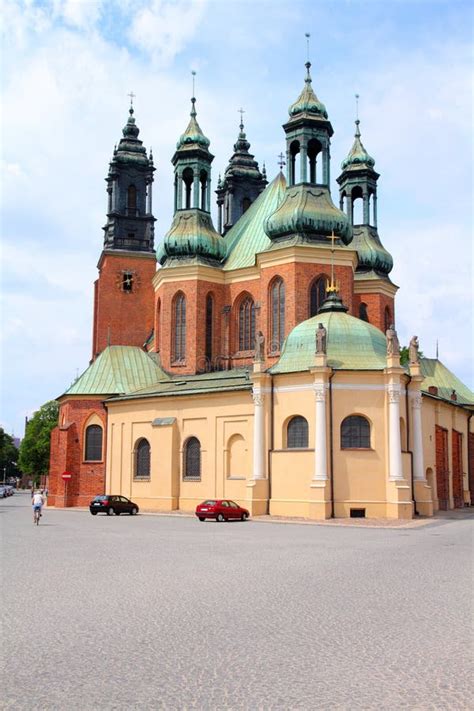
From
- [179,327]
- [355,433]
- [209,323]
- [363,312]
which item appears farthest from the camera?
[363,312]

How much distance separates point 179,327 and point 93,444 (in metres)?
9.43

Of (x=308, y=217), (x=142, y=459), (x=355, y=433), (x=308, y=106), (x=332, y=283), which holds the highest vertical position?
(x=308, y=106)

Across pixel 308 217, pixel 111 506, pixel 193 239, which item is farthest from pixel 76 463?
pixel 308 217

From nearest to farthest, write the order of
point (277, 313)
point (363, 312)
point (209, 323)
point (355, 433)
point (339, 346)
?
point (355, 433), point (339, 346), point (277, 313), point (209, 323), point (363, 312)

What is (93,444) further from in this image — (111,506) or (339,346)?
(339,346)

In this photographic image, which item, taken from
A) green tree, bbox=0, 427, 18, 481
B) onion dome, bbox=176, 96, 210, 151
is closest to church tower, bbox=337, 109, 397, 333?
onion dome, bbox=176, 96, 210, 151

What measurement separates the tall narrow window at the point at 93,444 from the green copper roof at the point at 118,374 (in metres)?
2.37

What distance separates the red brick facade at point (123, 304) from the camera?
6444 cm

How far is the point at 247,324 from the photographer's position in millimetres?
53156

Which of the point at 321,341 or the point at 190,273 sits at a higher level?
the point at 190,273

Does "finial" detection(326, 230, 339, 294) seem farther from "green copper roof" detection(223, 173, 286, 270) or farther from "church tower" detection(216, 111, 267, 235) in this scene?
"church tower" detection(216, 111, 267, 235)

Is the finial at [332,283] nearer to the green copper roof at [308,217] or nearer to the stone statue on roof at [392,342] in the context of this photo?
the green copper roof at [308,217]

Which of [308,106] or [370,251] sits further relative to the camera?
[370,251]

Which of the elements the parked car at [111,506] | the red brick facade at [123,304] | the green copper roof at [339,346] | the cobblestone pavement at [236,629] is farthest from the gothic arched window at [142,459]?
the cobblestone pavement at [236,629]
